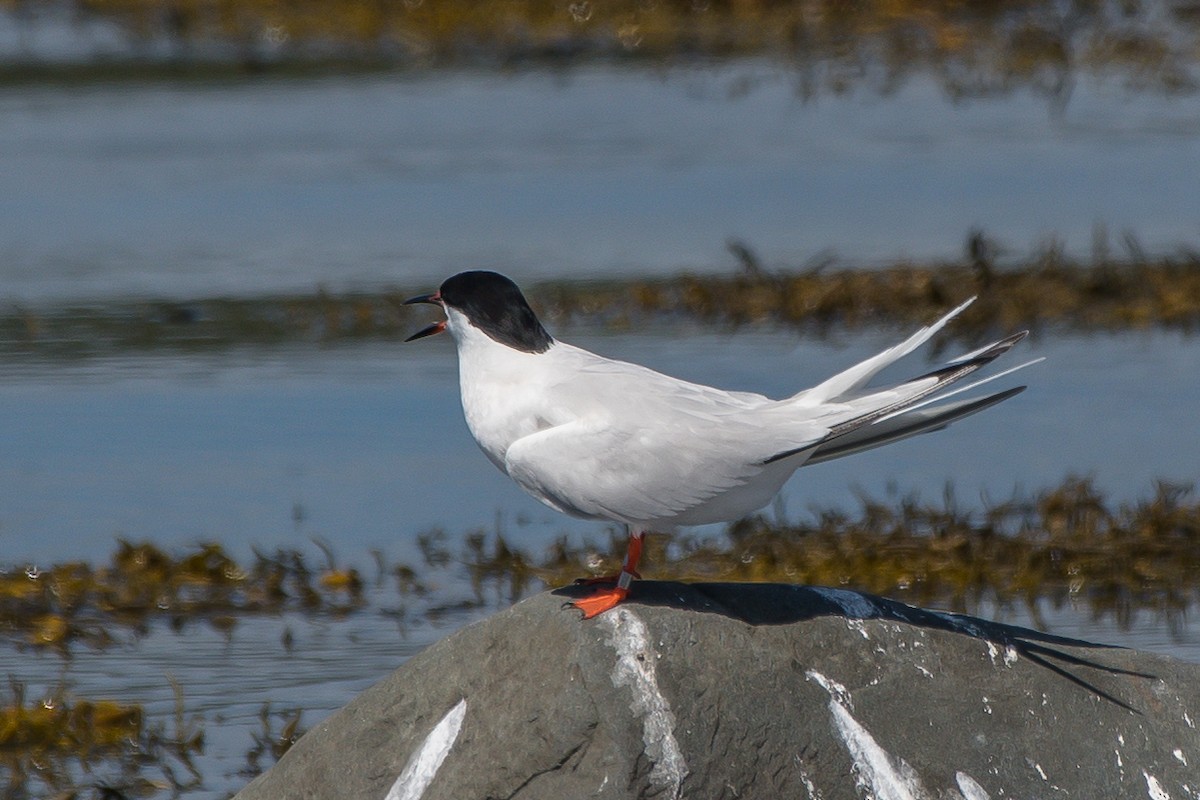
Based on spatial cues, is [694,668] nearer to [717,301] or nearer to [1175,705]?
[1175,705]

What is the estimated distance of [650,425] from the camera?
4590 millimetres

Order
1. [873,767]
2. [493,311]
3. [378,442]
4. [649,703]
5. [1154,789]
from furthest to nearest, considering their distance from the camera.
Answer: [378,442], [493,311], [1154,789], [873,767], [649,703]

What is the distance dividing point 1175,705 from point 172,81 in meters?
13.3

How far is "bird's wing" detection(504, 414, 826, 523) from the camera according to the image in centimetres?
450

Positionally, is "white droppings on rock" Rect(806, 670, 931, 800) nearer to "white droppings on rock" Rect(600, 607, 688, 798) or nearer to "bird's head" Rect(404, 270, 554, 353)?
"white droppings on rock" Rect(600, 607, 688, 798)

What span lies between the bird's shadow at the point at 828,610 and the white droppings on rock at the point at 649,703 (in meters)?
0.15

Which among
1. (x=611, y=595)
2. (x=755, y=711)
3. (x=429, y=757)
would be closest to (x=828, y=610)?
(x=755, y=711)

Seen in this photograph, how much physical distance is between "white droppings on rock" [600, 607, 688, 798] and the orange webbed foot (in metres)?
0.06

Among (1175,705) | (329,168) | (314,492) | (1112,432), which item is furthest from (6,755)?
(329,168)

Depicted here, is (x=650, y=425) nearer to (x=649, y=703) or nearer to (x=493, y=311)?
(x=493, y=311)

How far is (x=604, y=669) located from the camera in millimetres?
4281

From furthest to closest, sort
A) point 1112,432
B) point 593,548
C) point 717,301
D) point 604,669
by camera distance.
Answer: point 717,301 < point 1112,432 < point 593,548 < point 604,669

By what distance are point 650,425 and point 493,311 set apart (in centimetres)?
50

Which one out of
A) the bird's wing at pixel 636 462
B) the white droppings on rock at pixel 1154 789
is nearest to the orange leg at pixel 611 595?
the bird's wing at pixel 636 462
